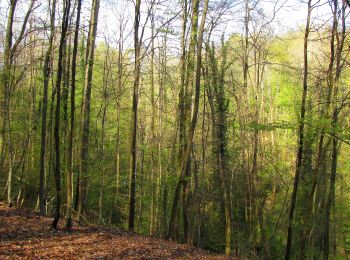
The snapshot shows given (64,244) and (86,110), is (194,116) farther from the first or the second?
(64,244)

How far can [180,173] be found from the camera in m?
11.7

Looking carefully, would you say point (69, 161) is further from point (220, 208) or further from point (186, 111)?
point (220, 208)

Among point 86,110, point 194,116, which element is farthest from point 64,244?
point 194,116

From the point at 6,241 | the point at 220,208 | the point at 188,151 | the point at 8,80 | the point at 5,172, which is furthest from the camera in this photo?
the point at 220,208

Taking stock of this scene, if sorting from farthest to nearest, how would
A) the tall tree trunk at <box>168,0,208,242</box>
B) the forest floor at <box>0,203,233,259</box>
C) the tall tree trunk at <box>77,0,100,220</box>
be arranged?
the tall tree trunk at <box>77,0,100,220</box> < the tall tree trunk at <box>168,0,208,242</box> < the forest floor at <box>0,203,233,259</box>

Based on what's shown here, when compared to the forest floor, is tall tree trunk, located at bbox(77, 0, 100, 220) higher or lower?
higher

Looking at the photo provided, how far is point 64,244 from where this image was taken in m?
7.85

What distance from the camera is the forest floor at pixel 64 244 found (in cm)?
694

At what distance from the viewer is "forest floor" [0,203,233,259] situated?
6938 millimetres

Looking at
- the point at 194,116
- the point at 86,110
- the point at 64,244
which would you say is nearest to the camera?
the point at 64,244

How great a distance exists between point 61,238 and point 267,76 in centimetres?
3100

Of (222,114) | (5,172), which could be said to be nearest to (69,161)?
(222,114)

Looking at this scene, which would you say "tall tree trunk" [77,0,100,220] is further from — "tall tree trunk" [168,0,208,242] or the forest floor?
"tall tree trunk" [168,0,208,242]

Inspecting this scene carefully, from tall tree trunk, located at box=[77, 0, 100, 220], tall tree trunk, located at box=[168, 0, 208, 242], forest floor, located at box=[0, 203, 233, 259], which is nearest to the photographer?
forest floor, located at box=[0, 203, 233, 259]
